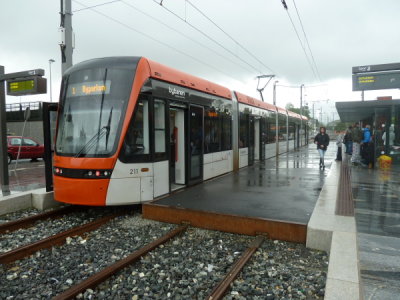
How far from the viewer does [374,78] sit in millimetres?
11539

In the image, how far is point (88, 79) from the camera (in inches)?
261

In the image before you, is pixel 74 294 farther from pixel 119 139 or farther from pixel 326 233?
pixel 326 233

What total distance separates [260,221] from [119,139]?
3007mm

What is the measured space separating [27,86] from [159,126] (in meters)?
3.99

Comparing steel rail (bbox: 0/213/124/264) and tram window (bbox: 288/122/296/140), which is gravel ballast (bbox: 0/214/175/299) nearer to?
steel rail (bbox: 0/213/124/264)

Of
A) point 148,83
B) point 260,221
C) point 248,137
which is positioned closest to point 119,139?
point 148,83

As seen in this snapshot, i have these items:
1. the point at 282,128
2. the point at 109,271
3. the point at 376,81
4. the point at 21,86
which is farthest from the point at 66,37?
the point at 282,128

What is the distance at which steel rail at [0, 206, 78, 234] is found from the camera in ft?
20.0

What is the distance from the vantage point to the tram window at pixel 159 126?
7029 millimetres

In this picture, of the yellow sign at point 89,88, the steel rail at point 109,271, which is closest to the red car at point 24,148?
the yellow sign at point 89,88

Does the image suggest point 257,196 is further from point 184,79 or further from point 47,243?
point 47,243

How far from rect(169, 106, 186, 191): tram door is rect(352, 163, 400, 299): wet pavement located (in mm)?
Answer: 4246

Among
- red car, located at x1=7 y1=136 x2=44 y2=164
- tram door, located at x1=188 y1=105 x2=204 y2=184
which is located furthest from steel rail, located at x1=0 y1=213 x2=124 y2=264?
red car, located at x1=7 y1=136 x2=44 y2=164

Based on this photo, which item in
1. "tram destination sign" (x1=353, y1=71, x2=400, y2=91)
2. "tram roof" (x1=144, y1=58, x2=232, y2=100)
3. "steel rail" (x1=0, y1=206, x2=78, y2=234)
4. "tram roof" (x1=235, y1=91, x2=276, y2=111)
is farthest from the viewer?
"tram roof" (x1=235, y1=91, x2=276, y2=111)
